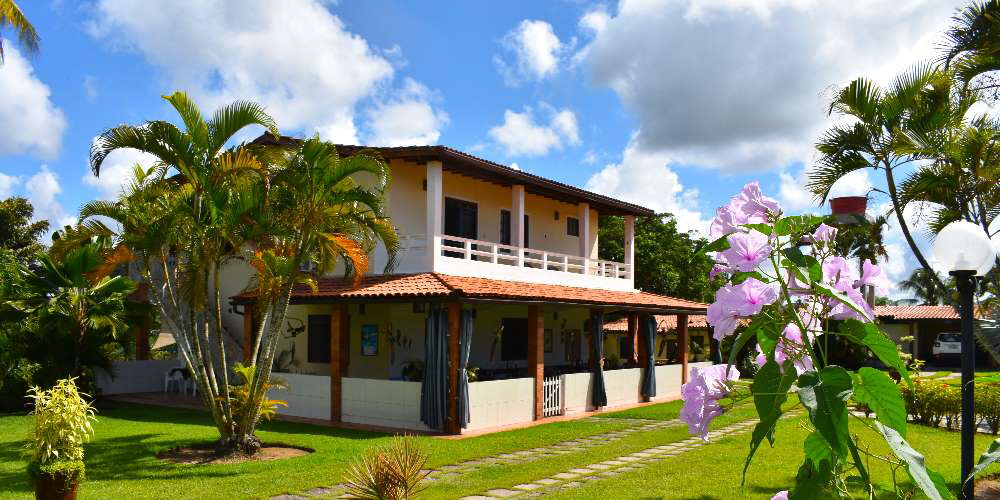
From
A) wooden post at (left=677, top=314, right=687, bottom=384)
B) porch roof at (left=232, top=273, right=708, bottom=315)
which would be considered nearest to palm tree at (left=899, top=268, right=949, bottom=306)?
wooden post at (left=677, top=314, right=687, bottom=384)

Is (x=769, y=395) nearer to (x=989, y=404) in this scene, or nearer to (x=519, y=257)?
(x=989, y=404)

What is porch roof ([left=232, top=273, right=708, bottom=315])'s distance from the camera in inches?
556

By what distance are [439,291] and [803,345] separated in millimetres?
11910

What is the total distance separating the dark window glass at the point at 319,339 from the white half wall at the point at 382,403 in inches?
125

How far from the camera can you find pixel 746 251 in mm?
2174

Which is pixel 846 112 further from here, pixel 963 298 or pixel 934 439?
pixel 934 439

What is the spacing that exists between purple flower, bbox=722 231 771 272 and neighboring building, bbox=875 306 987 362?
44.6m

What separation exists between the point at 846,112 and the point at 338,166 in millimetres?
7357

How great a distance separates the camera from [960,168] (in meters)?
9.64

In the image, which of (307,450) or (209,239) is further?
(307,450)

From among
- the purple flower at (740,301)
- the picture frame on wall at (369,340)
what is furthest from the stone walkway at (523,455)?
the purple flower at (740,301)

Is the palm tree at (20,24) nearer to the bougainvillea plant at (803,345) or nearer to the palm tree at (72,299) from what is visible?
the palm tree at (72,299)

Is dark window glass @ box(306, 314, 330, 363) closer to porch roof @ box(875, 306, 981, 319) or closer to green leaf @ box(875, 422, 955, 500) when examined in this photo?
green leaf @ box(875, 422, 955, 500)

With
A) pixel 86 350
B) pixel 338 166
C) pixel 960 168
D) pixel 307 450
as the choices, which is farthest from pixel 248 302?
pixel 960 168
